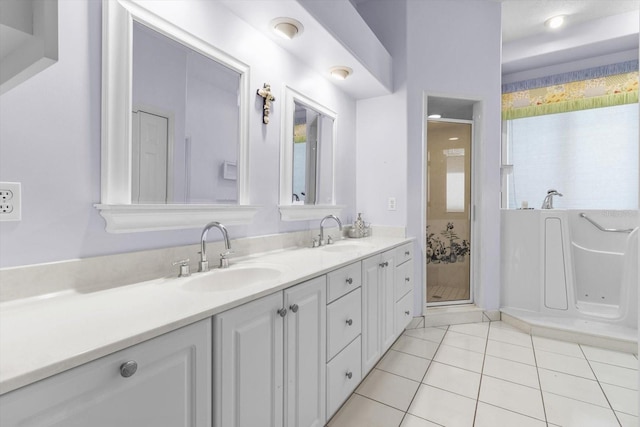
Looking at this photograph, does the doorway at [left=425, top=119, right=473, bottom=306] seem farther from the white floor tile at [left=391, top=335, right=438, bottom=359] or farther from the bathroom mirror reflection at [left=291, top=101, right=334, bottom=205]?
the bathroom mirror reflection at [left=291, top=101, right=334, bottom=205]

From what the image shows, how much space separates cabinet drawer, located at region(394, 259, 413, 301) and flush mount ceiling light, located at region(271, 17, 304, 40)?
1701 mm

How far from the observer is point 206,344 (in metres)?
0.83

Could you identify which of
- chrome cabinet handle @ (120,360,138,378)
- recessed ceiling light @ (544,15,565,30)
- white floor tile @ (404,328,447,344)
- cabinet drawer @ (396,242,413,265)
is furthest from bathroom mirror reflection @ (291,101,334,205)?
recessed ceiling light @ (544,15,565,30)

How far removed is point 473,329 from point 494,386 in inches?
37.9

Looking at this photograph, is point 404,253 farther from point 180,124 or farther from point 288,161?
point 180,124

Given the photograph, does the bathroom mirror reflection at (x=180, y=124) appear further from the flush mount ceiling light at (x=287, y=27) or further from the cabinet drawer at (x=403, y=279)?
the cabinet drawer at (x=403, y=279)

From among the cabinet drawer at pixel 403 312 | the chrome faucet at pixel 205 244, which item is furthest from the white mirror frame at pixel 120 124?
the cabinet drawer at pixel 403 312

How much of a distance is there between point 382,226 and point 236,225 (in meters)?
1.62

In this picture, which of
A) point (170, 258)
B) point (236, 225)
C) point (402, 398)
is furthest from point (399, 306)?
point (170, 258)

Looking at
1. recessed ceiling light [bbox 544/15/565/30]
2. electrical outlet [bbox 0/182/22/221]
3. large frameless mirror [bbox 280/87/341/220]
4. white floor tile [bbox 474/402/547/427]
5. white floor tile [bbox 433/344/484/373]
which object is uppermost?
recessed ceiling light [bbox 544/15/565/30]

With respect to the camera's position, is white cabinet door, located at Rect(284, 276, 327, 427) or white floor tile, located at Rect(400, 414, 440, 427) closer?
white cabinet door, located at Rect(284, 276, 327, 427)

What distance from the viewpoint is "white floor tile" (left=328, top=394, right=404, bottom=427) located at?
61.1 inches

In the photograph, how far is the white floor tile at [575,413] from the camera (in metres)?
1.55

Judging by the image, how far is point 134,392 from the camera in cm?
67
